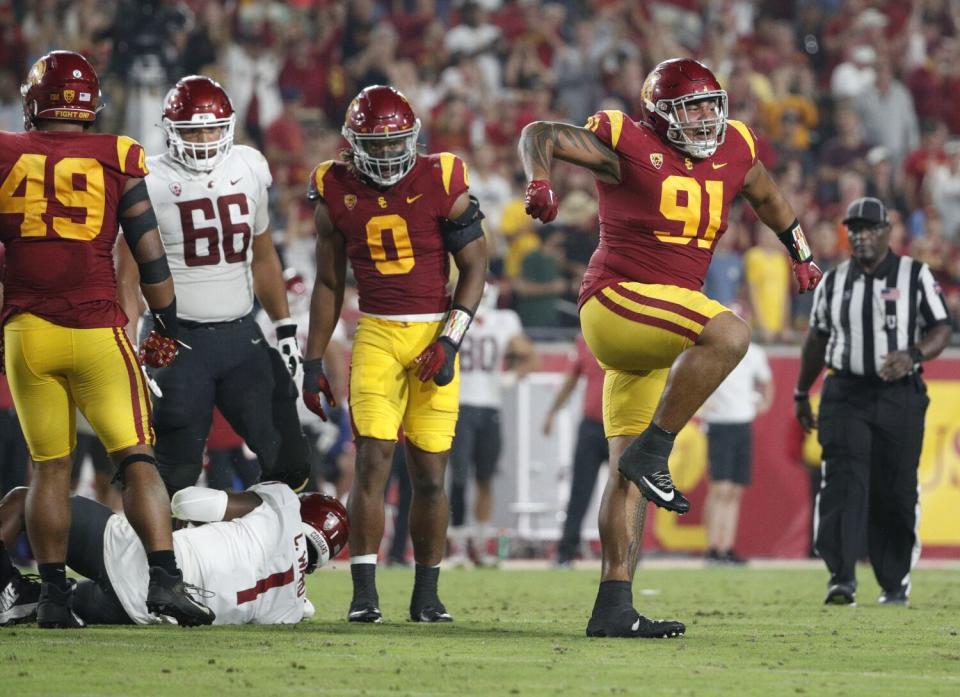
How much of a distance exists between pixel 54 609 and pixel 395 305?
174 centimetres

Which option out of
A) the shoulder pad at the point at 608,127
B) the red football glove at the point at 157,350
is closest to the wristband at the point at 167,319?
the red football glove at the point at 157,350

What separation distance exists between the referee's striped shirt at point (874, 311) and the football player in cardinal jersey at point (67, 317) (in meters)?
3.72

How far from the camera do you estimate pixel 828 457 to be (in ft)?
27.1

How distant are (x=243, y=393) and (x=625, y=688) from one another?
2663mm

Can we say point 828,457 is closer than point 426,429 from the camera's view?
No

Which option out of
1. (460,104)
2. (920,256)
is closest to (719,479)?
(920,256)

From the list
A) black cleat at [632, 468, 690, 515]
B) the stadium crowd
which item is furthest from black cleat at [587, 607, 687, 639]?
the stadium crowd

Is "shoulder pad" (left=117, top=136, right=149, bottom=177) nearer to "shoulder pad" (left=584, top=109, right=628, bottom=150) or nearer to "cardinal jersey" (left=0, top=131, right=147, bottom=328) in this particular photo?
"cardinal jersey" (left=0, top=131, right=147, bottom=328)

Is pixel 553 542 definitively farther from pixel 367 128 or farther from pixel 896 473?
pixel 367 128

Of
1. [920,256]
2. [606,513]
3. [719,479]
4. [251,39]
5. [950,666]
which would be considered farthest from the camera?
[251,39]

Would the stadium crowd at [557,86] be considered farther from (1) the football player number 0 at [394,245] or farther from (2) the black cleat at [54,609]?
(2) the black cleat at [54,609]

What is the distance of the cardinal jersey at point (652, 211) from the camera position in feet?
18.9

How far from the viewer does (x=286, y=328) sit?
6.84m

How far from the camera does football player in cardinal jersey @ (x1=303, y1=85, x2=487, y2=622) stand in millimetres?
6441
